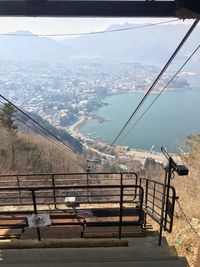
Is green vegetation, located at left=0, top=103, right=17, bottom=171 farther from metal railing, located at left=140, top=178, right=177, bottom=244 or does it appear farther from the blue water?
the blue water

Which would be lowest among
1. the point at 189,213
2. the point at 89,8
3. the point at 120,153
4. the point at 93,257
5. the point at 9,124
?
the point at 120,153

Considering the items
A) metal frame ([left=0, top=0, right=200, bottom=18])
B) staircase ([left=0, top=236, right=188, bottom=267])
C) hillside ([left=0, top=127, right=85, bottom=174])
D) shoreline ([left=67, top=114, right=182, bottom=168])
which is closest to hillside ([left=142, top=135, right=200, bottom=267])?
Answer: staircase ([left=0, top=236, right=188, bottom=267])

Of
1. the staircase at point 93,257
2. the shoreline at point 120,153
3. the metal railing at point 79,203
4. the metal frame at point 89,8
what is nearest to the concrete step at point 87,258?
the staircase at point 93,257

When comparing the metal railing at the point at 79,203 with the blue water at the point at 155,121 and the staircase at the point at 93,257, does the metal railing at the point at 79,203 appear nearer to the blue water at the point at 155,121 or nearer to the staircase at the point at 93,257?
the staircase at the point at 93,257

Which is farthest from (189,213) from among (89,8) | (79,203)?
(89,8)

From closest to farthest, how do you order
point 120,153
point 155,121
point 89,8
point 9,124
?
point 89,8 < point 9,124 < point 120,153 < point 155,121

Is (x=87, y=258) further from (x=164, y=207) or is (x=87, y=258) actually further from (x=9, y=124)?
(x=9, y=124)

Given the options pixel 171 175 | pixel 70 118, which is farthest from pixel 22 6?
pixel 70 118

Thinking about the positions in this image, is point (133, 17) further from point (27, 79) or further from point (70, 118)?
point (27, 79)
